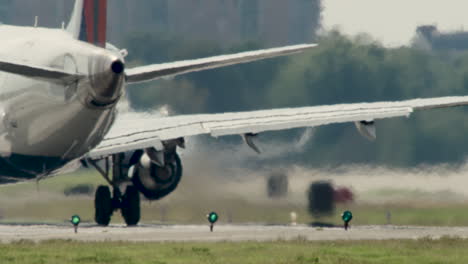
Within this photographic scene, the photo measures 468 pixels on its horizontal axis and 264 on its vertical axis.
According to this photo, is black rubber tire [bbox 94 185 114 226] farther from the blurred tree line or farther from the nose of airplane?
the nose of airplane

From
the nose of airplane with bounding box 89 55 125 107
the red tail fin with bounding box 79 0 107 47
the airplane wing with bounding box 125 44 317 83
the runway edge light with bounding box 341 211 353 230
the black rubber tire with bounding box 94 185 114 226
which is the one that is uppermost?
the red tail fin with bounding box 79 0 107 47

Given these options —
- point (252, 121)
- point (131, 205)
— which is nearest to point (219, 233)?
point (252, 121)

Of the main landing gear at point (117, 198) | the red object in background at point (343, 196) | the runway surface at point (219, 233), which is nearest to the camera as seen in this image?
the runway surface at point (219, 233)

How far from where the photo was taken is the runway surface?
39781mm

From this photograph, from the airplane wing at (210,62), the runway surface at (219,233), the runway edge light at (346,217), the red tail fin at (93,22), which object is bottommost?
the runway surface at (219,233)

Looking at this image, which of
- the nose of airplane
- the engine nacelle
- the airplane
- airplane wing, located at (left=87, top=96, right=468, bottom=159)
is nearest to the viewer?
the nose of airplane

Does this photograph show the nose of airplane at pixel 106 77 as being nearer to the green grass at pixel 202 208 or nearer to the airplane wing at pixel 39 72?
the airplane wing at pixel 39 72

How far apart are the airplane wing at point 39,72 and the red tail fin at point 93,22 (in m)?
3.62

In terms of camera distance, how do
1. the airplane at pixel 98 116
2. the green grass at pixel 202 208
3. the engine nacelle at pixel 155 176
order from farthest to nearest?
the green grass at pixel 202 208 < the engine nacelle at pixel 155 176 < the airplane at pixel 98 116

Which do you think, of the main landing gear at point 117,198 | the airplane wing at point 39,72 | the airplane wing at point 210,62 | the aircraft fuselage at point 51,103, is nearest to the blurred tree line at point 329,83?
the main landing gear at point 117,198

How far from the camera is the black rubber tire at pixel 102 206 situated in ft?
158

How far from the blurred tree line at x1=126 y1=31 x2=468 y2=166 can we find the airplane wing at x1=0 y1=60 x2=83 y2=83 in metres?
14.2

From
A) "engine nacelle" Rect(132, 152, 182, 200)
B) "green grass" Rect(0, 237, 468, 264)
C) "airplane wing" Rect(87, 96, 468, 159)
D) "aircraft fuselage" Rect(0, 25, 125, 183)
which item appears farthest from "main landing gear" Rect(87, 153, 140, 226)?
"green grass" Rect(0, 237, 468, 264)

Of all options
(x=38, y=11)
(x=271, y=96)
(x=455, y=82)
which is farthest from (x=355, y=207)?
(x=38, y=11)
